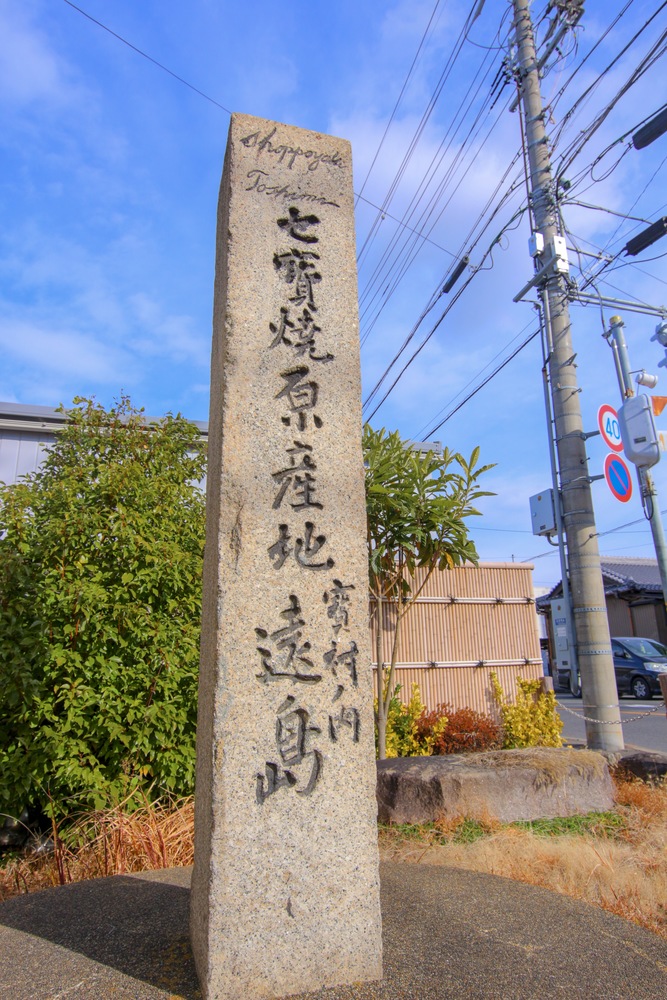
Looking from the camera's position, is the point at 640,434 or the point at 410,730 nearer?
the point at 640,434

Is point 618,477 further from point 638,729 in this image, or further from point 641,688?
point 641,688

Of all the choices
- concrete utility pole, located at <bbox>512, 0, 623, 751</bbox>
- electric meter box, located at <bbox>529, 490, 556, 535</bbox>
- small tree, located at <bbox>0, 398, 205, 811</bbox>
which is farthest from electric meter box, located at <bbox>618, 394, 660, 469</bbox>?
small tree, located at <bbox>0, 398, 205, 811</bbox>

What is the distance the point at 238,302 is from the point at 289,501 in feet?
2.90

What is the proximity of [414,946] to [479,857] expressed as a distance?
1.81m

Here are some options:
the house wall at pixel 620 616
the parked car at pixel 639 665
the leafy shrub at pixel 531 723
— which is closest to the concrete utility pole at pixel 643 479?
the leafy shrub at pixel 531 723

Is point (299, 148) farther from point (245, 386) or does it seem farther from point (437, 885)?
point (437, 885)

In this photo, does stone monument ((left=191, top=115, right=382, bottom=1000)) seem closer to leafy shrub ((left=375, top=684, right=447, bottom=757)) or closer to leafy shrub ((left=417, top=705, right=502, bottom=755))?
leafy shrub ((left=375, top=684, right=447, bottom=757))

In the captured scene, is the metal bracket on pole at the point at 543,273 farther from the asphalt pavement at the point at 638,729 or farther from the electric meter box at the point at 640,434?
the asphalt pavement at the point at 638,729

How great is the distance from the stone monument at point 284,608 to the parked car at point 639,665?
16919 millimetres

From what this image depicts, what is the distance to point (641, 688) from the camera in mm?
18469

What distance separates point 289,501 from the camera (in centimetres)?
264

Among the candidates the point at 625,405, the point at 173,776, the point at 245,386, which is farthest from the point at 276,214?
the point at 625,405

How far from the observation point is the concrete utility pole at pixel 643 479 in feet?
21.6

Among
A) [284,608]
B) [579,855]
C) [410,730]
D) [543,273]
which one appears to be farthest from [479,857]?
[543,273]
